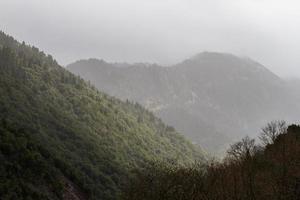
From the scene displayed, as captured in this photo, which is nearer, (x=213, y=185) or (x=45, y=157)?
(x=213, y=185)

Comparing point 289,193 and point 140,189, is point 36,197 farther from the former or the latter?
point 289,193

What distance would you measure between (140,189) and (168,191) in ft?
17.9

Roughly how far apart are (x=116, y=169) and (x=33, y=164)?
85.5 meters

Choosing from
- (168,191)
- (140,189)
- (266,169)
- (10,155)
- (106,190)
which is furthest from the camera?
(106,190)

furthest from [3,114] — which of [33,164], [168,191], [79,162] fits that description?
[168,191]

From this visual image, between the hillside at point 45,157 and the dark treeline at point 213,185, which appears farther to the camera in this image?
the hillside at point 45,157

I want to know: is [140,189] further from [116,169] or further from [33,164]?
[116,169]

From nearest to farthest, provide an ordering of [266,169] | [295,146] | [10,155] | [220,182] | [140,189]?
[140,189] < [220,182] < [266,169] < [295,146] < [10,155]

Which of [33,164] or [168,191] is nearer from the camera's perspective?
[168,191]

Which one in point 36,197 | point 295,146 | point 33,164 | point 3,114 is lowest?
point 36,197

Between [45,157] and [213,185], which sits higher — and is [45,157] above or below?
above

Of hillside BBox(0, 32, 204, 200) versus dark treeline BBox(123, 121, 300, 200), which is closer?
dark treeline BBox(123, 121, 300, 200)

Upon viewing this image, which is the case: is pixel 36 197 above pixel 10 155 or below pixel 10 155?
below

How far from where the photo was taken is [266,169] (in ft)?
200
